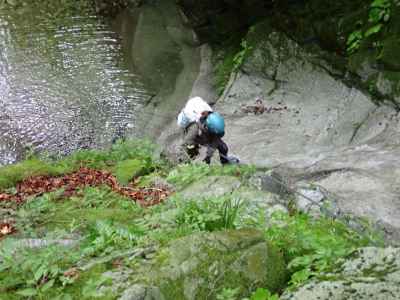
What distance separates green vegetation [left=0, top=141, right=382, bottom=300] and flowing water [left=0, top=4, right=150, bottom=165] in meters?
7.01

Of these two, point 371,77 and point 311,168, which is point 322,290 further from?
point 371,77

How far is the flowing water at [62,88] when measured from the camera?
13.8m

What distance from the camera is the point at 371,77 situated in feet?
39.6

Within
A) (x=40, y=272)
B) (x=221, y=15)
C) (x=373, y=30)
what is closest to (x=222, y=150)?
(x=373, y=30)

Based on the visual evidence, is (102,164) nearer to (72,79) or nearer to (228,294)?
(72,79)

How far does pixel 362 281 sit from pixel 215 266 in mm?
940

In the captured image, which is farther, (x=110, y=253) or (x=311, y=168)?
(x=311, y=168)

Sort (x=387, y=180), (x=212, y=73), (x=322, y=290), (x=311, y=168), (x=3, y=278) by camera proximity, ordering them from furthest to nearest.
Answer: (x=212, y=73) → (x=311, y=168) → (x=387, y=180) → (x=3, y=278) → (x=322, y=290)

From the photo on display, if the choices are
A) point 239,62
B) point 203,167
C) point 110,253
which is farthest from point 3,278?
point 239,62

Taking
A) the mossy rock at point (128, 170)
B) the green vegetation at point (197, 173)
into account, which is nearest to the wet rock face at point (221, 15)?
the mossy rock at point (128, 170)

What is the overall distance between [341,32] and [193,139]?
571cm

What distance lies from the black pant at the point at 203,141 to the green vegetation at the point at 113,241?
2689 mm

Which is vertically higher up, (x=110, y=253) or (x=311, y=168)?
(x=110, y=253)

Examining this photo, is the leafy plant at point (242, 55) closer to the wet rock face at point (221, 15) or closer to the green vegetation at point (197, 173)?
the wet rock face at point (221, 15)
